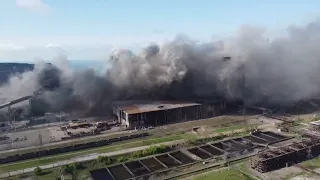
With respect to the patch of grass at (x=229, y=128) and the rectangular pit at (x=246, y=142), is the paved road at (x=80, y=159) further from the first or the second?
the rectangular pit at (x=246, y=142)

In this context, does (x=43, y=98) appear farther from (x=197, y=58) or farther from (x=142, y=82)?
(x=197, y=58)

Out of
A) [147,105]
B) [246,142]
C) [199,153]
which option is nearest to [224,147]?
[246,142]

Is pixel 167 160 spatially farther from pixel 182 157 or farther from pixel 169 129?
pixel 169 129

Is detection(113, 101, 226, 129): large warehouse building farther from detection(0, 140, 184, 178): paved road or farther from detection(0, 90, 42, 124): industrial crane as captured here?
detection(0, 90, 42, 124): industrial crane

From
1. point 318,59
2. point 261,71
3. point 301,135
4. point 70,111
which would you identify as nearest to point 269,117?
point 301,135

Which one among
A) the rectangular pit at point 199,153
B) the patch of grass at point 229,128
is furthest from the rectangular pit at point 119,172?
the patch of grass at point 229,128

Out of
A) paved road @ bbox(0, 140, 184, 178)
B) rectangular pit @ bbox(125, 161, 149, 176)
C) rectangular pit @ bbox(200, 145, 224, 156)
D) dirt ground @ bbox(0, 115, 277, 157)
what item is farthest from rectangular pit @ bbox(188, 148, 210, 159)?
dirt ground @ bbox(0, 115, 277, 157)

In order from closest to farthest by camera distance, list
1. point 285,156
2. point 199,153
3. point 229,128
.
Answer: point 285,156
point 199,153
point 229,128
